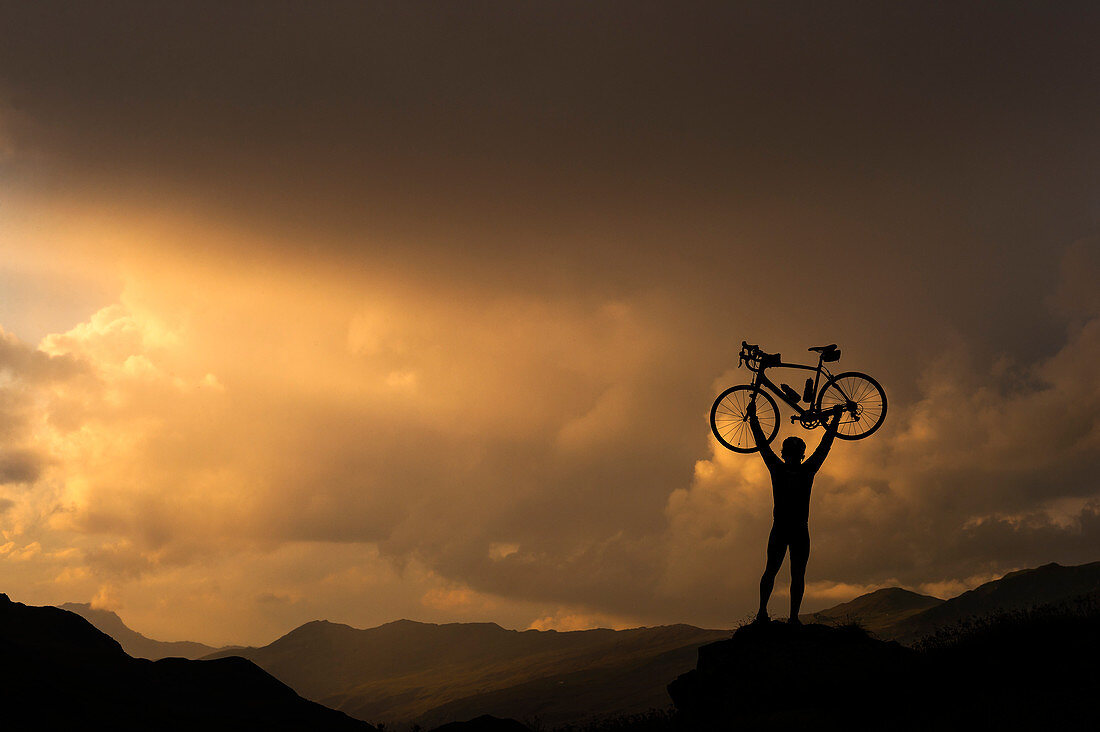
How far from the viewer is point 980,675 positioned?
47.1 ft

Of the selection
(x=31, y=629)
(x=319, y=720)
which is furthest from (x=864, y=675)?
(x=31, y=629)

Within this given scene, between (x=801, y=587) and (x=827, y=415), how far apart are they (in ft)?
14.9

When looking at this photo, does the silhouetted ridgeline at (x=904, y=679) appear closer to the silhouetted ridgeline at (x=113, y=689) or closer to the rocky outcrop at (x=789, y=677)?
the rocky outcrop at (x=789, y=677)

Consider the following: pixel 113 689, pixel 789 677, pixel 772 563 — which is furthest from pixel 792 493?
pixel 113 689

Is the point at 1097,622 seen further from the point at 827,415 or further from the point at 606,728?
the point at 606,728

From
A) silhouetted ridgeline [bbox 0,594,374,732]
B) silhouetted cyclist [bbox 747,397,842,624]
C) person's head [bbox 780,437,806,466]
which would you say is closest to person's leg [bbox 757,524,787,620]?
silhouetted cyclist [bbox 747,397,842,624]

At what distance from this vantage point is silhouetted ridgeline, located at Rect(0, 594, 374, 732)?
42000mm

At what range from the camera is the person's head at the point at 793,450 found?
19359 mm

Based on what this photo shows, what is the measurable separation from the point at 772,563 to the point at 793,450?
8.90 feet

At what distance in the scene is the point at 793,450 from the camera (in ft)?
63.5

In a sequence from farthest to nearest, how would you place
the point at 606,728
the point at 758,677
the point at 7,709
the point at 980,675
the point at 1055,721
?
the point at 7,709
the point at 606,728
the point at 758,677
the point at 980,675
the point at 1055,721

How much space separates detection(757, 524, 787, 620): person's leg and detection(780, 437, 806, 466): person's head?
5.36 feet

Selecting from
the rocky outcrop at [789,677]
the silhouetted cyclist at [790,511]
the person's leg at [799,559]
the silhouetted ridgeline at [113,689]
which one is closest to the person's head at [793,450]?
the silhouetted cyclist at [790,511]

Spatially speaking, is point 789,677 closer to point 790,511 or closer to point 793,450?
point 790,511
